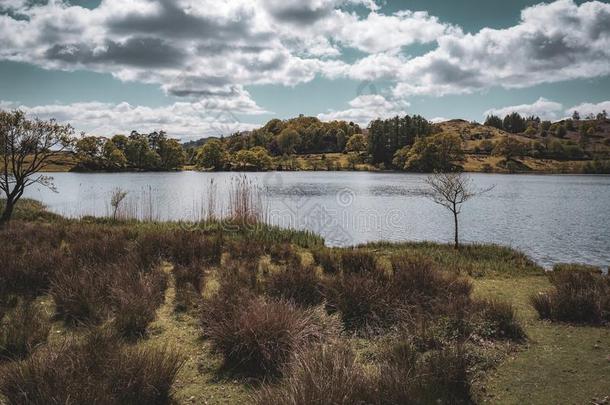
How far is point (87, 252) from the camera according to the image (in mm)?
11133

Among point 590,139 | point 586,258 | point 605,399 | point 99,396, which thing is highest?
point 590,139

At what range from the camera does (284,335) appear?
5.91m

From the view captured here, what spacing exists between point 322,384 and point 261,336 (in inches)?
68.2

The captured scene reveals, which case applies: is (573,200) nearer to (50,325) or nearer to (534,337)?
(534,337)

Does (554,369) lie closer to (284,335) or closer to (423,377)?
(423,377)

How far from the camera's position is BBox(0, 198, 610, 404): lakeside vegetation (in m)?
4.66

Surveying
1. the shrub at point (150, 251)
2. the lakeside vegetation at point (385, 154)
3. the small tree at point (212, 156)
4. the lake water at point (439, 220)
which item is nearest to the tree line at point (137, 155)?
the lakeside vegetation at point (385, 154)

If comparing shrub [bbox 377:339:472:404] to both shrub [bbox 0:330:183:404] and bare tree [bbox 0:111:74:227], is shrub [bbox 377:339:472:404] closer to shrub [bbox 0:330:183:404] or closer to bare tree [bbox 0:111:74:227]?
shrub [bbox 0:330:183:404]

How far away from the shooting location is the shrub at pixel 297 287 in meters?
8.32

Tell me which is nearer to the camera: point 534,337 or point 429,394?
point 429,394

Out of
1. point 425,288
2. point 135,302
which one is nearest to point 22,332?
point 135,302

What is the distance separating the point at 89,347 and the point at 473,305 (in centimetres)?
640

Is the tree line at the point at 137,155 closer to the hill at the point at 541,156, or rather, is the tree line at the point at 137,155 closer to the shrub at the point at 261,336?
the hill at the point at 541,156

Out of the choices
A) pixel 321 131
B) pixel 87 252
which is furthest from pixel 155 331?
pixel 321 131
